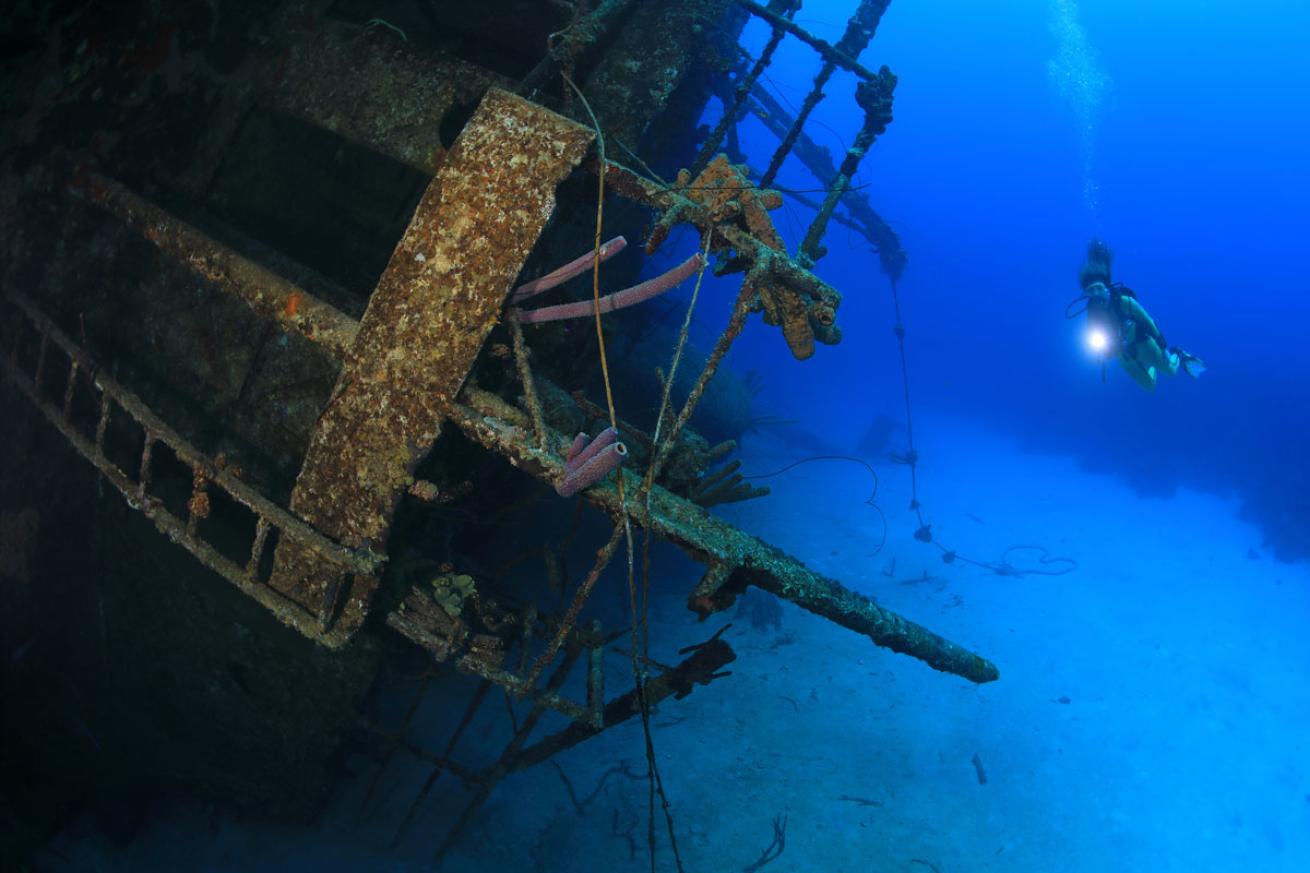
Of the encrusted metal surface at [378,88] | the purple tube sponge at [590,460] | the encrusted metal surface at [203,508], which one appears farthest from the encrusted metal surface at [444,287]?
the encrusted metal surface at [378,88]

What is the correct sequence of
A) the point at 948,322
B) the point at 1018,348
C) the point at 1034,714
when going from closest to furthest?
the point at 1034,714 → the point at 1018,348 → the point at 948,322

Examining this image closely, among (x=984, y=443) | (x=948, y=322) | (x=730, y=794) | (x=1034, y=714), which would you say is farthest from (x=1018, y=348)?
(x=730, y=794)

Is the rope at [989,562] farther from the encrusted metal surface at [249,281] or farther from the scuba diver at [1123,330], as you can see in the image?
the encrusted metal surface at [249,281]

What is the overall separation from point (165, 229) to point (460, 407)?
2.05 m

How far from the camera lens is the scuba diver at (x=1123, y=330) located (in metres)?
13.1

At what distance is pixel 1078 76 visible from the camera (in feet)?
538

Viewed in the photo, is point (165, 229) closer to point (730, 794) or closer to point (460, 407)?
point (460, 407)

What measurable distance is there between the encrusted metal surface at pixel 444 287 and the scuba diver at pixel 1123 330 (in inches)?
559

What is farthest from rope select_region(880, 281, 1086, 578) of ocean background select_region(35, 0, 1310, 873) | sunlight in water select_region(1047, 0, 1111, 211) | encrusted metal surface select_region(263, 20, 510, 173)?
sunlight in water select_region(1047, 0, 1111, 211)

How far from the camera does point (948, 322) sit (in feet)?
383

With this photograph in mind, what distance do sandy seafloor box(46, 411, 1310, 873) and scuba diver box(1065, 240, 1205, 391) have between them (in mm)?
8383

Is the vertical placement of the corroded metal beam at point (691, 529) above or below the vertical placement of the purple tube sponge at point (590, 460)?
below

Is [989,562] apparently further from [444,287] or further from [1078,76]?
[1078,76]

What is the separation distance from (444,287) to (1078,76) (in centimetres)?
22399
